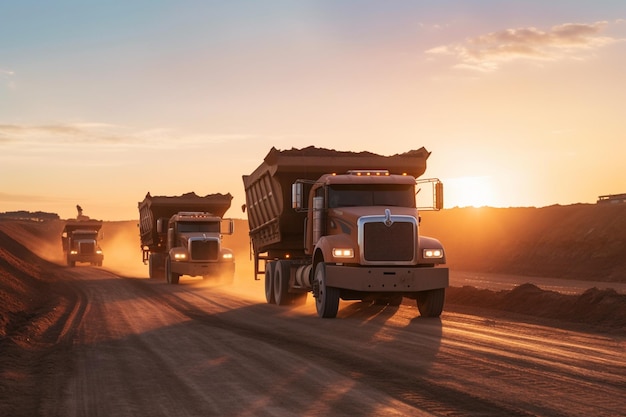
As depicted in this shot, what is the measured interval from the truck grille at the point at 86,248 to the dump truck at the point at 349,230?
137 feet

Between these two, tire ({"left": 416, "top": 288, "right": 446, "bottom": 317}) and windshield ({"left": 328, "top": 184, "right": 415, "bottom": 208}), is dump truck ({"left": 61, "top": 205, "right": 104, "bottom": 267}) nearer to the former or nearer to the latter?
windshield ({"left": 328, "top": 184, "right": 415, "bottom": 208})

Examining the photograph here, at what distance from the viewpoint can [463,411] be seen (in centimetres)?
800

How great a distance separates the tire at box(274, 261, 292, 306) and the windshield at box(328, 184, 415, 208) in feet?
12.8

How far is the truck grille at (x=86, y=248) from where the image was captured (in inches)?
2451

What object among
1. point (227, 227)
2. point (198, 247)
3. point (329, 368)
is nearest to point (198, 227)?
point (227, 227)

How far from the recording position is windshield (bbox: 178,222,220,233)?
36.9 meters

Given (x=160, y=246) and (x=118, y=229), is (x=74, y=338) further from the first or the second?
(x=118, y=229)

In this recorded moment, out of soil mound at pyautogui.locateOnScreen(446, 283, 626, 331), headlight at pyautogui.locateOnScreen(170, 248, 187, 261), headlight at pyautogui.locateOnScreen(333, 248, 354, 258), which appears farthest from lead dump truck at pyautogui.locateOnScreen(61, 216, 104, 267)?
headlight at pyautogui.locateOnScreen(333, 248, 354, 258)

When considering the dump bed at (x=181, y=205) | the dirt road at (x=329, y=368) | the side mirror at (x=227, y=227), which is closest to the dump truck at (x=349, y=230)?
the dirt road at (x=329, y=368)

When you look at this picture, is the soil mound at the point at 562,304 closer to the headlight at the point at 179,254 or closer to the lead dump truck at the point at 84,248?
the headlight at the point at 179,254

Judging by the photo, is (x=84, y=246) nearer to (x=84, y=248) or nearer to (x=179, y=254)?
(x=84, y=248)

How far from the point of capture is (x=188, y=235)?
36312mm

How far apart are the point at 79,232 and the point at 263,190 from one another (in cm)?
4259

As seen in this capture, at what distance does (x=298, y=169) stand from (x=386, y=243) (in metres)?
4.36
